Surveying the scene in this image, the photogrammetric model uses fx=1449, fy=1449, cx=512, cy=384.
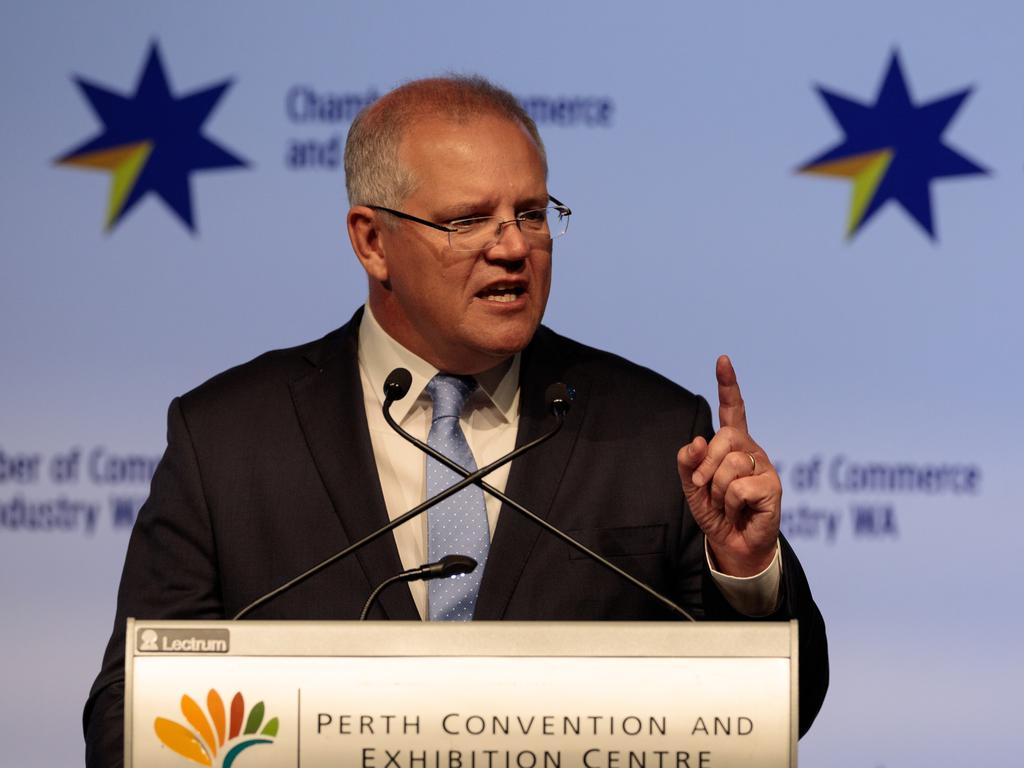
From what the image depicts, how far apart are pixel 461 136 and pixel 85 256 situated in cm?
157

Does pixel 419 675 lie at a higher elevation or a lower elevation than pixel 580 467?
lower

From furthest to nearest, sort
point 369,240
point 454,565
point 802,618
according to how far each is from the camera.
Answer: point 369,240 → point 802,618 → point 454,565

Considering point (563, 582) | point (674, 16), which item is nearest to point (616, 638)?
point (563, 582)

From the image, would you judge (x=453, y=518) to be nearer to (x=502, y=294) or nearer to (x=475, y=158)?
(x=502, y=294)

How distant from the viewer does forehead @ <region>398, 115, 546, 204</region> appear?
2.42 metres

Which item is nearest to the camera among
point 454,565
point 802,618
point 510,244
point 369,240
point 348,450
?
point 454,565

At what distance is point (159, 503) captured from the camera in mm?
2494

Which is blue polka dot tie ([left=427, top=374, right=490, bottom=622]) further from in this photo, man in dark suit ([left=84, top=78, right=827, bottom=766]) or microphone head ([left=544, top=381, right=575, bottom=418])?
microphone head ([left=544, top=381, right=575, bottom=418])

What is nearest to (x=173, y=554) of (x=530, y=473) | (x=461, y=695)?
(x=530, y=473)

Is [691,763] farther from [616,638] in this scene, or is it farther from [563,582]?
[563,582]

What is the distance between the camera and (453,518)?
2.43 meters

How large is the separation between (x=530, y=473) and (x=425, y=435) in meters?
0.20

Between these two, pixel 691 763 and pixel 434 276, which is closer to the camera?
pixel 691 763

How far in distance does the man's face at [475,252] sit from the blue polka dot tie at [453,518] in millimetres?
110
